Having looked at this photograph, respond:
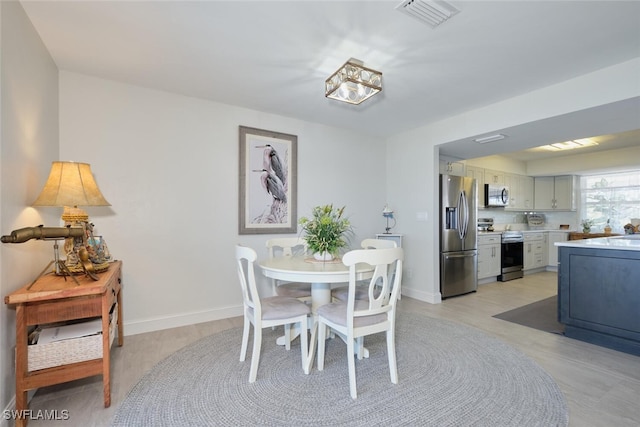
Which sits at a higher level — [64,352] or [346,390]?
[64,352]

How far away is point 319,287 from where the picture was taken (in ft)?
7.86

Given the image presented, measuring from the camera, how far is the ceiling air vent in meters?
1.73

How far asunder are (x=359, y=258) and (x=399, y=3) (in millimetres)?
1582

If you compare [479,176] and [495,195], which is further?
[495,195]

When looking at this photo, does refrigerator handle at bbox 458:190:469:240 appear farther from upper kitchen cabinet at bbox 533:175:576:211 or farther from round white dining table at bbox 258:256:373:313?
upper kitchen cabinet at bbox 533:175:576:211

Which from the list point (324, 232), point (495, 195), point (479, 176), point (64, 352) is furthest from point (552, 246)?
point (64, 352)

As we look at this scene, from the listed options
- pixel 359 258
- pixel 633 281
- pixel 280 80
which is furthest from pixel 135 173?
pixel 633 281

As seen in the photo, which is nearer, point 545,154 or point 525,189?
point 545,154

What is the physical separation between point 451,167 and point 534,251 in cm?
Answer: 306

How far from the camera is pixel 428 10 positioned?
179 centimetres

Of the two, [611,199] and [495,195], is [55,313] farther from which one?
[611,199]

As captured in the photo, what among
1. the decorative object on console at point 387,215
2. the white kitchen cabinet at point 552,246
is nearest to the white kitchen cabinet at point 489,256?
the decorative object on console at point 387,215

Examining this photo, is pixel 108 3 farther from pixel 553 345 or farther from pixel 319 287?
pixel 553 345

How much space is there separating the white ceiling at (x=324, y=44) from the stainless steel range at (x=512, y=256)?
10.6ft
